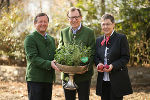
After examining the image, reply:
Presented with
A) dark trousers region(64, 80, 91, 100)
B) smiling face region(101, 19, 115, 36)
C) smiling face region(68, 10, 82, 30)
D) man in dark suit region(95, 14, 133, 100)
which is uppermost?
smiling face region(68, 10, 82, 30)

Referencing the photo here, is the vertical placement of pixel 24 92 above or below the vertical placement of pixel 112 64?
below

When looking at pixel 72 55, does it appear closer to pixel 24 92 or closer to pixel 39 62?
pixel 39 62

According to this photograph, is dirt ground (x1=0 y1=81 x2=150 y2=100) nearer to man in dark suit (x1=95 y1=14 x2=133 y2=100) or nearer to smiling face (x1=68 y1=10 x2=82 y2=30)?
→ man in dark suit (x1=95 y1=14 x2=133 y2=100)

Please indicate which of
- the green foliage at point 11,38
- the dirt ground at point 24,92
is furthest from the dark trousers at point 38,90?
the green foliage at point 11,38

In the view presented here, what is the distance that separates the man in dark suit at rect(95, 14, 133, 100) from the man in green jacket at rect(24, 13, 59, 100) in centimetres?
79

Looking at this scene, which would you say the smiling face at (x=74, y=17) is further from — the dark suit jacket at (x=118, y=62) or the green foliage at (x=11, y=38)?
the green foliage at (x=11, y=38)

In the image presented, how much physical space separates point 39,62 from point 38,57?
9 cm

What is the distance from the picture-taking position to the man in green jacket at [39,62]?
126 inches

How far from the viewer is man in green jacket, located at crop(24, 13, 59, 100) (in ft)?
10.5

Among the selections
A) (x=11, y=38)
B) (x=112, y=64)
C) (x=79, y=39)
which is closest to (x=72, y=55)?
(x=79, y=39)

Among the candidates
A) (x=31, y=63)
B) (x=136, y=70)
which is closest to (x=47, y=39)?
(x=31, y=63)

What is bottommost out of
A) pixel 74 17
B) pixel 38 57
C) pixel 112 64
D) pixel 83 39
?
pixel 112 64

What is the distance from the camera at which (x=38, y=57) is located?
3.21m

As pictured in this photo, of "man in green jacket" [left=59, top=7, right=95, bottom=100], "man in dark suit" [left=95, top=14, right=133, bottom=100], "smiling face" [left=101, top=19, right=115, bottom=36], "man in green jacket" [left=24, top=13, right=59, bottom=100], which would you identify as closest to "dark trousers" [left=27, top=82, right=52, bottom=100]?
"man in green jacket" [left=24, top=13, right=59, bottom=100]
